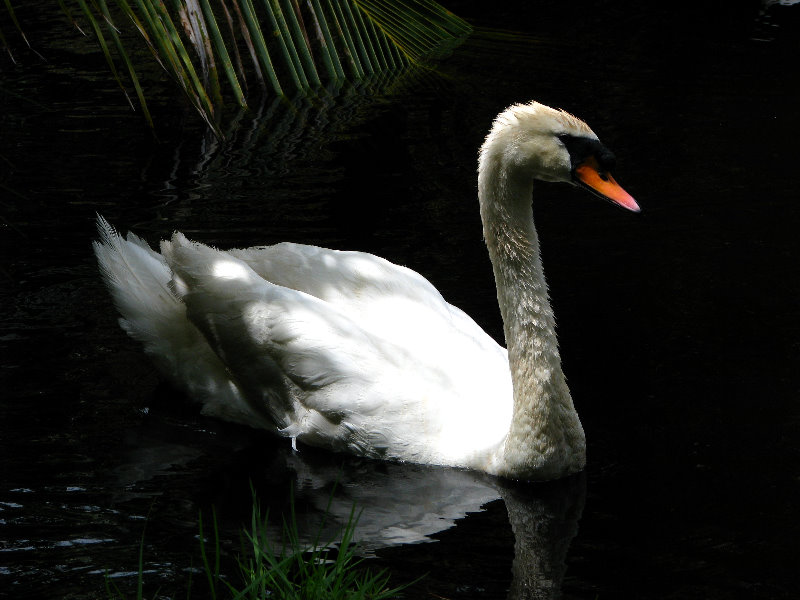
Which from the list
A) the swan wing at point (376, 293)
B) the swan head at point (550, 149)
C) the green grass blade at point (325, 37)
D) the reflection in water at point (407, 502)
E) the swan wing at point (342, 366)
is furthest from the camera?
the swan wing at point (376, 293)

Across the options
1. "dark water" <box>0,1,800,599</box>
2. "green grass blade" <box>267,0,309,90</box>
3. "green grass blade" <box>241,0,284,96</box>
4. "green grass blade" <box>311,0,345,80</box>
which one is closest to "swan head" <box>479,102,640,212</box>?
"green grass blade" <box>311,0,345,80</box>

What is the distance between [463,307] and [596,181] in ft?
7.22

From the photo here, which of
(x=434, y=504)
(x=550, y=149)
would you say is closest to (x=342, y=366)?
(x=434, y=504)

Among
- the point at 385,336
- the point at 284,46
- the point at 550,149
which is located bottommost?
the point at 385,336

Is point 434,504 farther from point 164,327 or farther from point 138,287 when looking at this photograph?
point 138,287

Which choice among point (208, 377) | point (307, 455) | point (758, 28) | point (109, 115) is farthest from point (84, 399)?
point (758, 28)

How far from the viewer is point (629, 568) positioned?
18.2 ft

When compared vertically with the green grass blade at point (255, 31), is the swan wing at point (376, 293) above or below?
below

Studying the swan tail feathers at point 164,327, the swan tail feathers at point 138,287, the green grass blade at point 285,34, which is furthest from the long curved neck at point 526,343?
the swan tail feathers at point 138,287

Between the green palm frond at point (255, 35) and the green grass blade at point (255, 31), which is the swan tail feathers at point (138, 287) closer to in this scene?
the green palm frond at point (255, 35)

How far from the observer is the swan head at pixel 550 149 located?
620cm

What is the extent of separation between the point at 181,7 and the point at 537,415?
2.62 metres

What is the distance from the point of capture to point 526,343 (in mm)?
6422

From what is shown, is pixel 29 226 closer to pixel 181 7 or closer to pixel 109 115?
pixel 109 115
